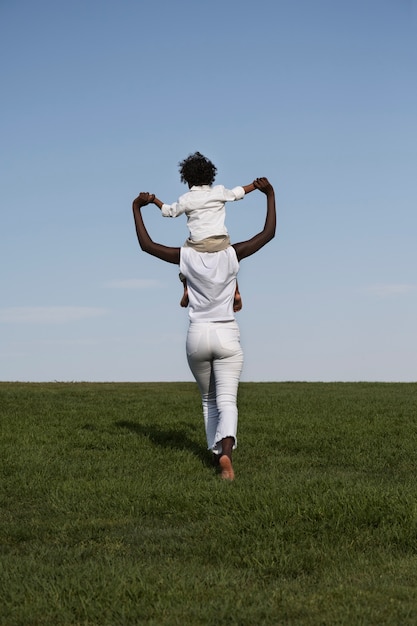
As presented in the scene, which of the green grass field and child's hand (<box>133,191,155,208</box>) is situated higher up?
child's hand (<box>133,191,155,208</box>)

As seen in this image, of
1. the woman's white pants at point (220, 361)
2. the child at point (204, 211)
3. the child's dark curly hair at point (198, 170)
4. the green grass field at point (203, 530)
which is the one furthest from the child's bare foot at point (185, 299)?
the green grass field at point (203, 530)

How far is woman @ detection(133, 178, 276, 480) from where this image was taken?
375 inches

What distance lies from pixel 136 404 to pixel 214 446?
32.9ft

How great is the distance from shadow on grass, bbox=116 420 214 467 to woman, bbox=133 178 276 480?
1356 millimetres

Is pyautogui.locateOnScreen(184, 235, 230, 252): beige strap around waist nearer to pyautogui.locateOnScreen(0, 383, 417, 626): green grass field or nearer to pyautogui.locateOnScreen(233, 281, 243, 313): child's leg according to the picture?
pyautogui.locateOnScreen(233, 281, 243, 313): child's leg

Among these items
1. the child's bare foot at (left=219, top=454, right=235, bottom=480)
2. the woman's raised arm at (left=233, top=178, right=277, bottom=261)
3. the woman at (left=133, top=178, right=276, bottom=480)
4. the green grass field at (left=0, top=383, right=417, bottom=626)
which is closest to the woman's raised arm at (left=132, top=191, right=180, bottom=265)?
the woman at (left=133, top=178, right=276, bottom=480)

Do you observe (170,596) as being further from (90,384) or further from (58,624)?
(90,384)

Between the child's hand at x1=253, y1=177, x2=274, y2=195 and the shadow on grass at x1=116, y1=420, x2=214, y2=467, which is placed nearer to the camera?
the child's hand at x1=253, y1=177, x2=274, y2=195

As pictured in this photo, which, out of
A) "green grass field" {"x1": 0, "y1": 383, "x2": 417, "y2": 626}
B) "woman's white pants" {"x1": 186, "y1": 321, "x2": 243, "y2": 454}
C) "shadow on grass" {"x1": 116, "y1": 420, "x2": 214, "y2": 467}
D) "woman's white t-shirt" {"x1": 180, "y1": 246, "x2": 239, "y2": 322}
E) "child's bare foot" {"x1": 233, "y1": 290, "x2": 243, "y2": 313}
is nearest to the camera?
"green grass field" {"x1": 0, "y1": 383, "x2": 417, "y2": 626}

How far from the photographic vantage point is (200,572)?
614 centimetres

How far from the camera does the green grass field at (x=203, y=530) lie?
213 inches

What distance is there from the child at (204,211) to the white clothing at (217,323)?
105 mm

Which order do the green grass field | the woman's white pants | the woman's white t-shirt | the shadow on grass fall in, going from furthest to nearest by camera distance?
the shadow on grass
the woman's white pants
the woman's white t-shirt
the green grass field

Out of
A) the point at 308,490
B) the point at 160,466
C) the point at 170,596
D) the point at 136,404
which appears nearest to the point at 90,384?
the point at 136,404
